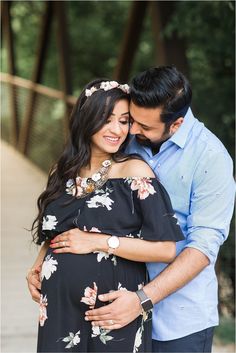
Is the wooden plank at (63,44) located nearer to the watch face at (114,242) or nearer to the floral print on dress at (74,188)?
the floral print on dress at (74,188)

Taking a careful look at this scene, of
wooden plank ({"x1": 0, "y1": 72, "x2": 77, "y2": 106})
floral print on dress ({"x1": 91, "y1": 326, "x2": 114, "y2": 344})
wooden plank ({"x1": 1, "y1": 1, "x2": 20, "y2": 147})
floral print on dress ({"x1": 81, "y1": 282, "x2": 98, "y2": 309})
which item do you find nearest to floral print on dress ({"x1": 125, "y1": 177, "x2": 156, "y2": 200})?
floral print on dress ({"x1": 81, "y1": 282, "x2": 98, "y2": 309})

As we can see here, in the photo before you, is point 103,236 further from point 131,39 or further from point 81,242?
point 131,39

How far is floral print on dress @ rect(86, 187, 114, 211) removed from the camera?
8.07 ft

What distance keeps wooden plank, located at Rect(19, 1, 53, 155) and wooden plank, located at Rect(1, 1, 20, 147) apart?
76 centimetres

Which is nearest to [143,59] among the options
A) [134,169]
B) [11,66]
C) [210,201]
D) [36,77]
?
[11,66]

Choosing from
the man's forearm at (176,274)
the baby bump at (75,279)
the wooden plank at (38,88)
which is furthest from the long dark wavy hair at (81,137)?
the wooden plank at (38,88)

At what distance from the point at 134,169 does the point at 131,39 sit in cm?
566

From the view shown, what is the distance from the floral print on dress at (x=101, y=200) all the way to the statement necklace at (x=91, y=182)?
0.04 m

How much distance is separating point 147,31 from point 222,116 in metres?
8.34

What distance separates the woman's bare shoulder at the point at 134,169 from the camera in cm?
248

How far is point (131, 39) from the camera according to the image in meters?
7.98

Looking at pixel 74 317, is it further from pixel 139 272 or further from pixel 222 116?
pixel 222 116

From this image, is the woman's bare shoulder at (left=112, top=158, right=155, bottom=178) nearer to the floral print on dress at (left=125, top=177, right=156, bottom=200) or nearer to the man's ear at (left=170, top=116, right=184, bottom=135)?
the floral print on dress at (left=125, top=177, right=156, bottom=200)

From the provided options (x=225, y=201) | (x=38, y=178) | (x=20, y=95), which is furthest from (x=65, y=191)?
(x=20, y=95)
